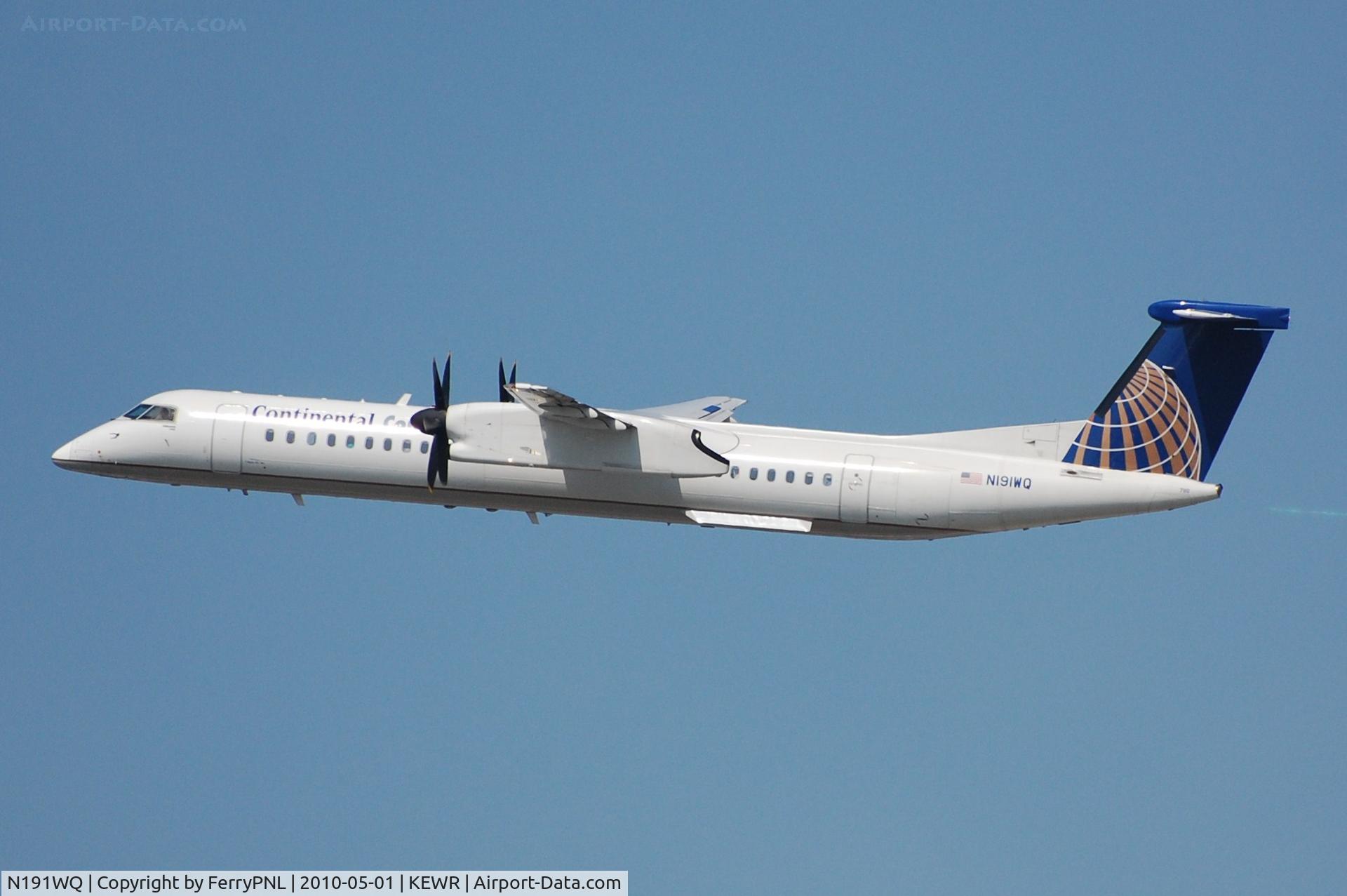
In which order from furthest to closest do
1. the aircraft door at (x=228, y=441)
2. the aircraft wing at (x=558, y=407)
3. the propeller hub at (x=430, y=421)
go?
the aircraft door at (x=228, y=441) < the propeller hub at (x=430, y=421) < the aircraft wing at (x=558, y=407)

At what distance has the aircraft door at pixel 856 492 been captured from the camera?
35125 millimetres

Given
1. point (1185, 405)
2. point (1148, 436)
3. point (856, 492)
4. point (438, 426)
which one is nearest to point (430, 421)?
point (438, 426)

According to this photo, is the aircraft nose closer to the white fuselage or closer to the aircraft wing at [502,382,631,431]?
the white fuselage

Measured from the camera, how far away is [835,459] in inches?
1395

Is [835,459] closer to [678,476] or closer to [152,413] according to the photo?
[678,476]

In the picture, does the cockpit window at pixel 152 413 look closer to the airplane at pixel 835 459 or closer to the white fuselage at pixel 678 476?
the white fuselage at pixel 678 476

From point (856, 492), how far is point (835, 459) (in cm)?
80

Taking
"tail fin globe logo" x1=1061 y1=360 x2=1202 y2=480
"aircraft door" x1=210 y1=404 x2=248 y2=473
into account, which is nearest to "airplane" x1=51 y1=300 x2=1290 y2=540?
"tail fin globe logo" x1=1061 y1=360 x2=1202 y2=480

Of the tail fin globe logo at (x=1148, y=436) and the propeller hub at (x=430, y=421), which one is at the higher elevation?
the propeller hub at (x=430, y=421)

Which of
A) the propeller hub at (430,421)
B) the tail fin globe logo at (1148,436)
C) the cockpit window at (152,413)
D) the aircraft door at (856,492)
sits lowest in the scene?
the aircraft door at (856,492)

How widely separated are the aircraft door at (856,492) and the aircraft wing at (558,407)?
14.3 ft

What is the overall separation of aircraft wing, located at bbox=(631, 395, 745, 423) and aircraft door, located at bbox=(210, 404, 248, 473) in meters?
8.42

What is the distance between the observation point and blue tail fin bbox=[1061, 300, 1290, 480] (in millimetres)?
34812

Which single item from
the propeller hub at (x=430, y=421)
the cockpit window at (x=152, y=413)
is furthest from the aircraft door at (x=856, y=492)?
the cockpit window at (x=152, y=413)
